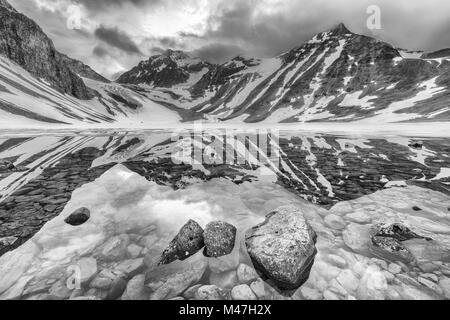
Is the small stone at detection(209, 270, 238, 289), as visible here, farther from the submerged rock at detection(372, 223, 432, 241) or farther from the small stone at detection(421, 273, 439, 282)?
the submerged rock at detection(372, 223, 432, 241)

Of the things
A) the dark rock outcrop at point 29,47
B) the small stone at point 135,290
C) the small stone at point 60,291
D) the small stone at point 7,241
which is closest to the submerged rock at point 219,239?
the small stone at point 135,290

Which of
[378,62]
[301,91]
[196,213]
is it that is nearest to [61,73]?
[301,91]

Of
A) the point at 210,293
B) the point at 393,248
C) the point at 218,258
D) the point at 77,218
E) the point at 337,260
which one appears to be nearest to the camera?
the point at 210,293

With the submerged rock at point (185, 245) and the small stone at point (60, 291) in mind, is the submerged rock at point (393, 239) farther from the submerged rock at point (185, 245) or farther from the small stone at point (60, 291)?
the small stone at point (60, 291)

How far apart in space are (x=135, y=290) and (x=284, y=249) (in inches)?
159

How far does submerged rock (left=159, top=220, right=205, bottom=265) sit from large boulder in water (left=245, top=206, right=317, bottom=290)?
1.61 meters

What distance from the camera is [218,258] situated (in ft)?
24.7

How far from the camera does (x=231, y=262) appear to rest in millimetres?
7336

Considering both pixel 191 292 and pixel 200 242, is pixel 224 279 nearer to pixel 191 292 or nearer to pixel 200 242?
pixel 191 292

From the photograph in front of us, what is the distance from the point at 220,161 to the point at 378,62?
211907 millimetres

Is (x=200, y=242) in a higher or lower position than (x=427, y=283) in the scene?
higher

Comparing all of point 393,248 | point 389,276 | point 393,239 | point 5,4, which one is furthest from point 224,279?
point 5,4

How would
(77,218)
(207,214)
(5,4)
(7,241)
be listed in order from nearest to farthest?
(7,241)
(77,218)
(207,214)
(5,4)

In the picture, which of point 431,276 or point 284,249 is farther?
point 284,249
